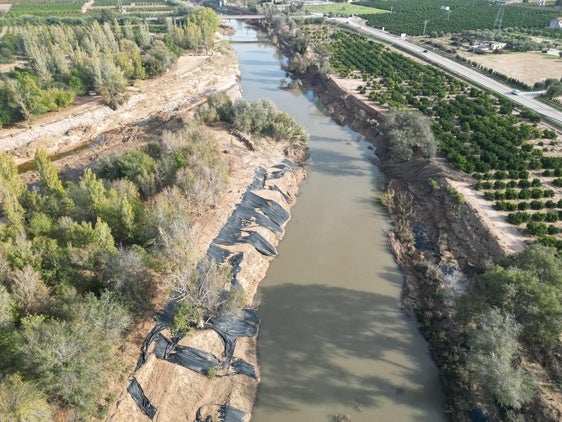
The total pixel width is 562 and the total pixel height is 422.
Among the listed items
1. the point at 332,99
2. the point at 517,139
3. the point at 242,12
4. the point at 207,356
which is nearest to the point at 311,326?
the point at 207,356

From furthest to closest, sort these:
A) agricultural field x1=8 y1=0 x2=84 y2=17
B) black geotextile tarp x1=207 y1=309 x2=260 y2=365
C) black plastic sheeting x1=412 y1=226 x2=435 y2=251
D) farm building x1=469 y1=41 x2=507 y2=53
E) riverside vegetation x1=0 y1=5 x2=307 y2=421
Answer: agricultural field x1=8 y1=0 x2=84 y2=17
farm building x1=469 y1=41 x2=507 y2=53
black plastic sheeting x1=412 y1=226 x2=435 y2=251
black geotextile tarp x1=207 y1=309 x2=260 y2=365
riverside vegetation x1=0 y1=5 x2=307 y2=421

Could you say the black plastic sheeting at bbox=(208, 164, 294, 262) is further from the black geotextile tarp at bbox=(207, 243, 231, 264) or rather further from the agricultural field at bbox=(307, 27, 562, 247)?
the agricultural field at bbox=(307, 27, 562, 247)

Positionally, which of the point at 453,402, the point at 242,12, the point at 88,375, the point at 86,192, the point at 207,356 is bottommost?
the point at 453,402

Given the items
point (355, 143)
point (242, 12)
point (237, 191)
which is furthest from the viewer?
point (242, 12)

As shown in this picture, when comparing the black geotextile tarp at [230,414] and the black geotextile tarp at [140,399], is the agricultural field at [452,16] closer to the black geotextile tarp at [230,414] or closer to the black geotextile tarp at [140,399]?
the black geotextile tarp at [230,414]

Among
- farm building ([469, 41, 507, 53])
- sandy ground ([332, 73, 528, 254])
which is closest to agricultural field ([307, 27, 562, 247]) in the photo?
sandy ground ([332, 73, 528, 254])

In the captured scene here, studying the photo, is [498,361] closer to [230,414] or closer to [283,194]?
[230,414]

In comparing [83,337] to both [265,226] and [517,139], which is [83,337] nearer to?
[265,226]
